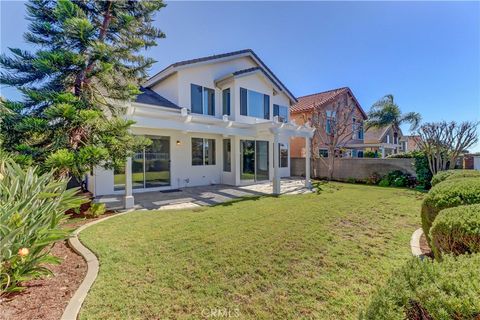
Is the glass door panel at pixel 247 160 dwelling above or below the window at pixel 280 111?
below

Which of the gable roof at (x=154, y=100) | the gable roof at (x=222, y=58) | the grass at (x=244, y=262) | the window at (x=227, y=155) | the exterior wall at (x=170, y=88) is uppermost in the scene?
the gable roof at (x=222, y=58)

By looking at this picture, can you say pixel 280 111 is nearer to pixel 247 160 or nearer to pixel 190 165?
pixel 247 160

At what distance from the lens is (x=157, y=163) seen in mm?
11500

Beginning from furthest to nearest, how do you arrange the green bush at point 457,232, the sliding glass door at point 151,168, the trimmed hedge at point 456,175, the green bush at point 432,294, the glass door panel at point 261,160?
the glass door panel at point 261,160, the sliding glass door at point 151,168, the trimmed hedge at point 456,175, the green bush at point 457,232, the green bush at point 432,294

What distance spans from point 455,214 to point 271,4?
10.4 metres

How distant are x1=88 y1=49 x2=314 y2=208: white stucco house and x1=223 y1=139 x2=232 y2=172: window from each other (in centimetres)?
6

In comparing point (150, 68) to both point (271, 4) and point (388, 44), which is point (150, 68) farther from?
point (388, 44)

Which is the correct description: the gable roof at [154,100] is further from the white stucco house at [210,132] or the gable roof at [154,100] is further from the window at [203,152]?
the window at [203,152]

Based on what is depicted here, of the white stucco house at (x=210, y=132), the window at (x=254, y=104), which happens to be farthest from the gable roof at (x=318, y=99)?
the white stucco house at (x=210, y=132)

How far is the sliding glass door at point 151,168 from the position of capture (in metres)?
10.6

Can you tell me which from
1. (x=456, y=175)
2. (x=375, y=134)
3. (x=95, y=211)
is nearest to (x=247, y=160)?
(x=95, y=211)

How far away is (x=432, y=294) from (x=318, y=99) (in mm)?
24083

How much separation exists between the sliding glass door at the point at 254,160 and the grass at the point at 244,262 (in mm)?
6419

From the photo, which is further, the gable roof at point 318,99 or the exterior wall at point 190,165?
the gable roof at point 318,99
